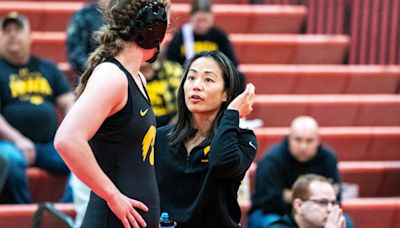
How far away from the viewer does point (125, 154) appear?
9.02 ft

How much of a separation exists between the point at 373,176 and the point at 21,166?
9.32ft

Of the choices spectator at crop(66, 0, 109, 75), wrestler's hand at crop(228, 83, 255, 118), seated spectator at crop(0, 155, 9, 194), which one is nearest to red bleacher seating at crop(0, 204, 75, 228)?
seated spectator at crop(0, 155, 9, 194)

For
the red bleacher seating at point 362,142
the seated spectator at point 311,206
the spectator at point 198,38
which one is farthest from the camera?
the red bleacher seating at point 362,142

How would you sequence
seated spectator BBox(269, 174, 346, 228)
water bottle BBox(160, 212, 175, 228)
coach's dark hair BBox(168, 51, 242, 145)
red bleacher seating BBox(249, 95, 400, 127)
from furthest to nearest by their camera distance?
red bleacher seating BBox(249, 95, 400, 127)
seated spectator BBox(269, 174, 346, 228)
coach's dark hair BBox(168, 51, 242, 145)
water bottle BBox(160, 212, 175, 228)

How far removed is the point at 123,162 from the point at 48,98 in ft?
11.9

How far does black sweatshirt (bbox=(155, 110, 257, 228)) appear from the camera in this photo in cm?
315

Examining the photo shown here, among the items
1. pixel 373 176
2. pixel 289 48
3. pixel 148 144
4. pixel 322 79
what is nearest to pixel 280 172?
pixel 373 176

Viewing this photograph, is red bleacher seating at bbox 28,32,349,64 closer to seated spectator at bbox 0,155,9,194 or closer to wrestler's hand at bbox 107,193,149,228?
seated spectator at bbox 0,155,9,194

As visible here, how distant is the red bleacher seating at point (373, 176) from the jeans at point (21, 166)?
2.26 metres

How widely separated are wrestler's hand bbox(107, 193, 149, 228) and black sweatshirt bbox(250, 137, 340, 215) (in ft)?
10.5

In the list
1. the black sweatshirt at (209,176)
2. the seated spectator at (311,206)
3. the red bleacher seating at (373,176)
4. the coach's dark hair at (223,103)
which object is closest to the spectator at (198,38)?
the red bleacher seating at (373,176)

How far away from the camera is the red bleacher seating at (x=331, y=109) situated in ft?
24.5

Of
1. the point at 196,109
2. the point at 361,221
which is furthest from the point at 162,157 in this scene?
the point at 361,221

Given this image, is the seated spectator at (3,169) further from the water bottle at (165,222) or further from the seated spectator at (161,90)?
the water bottle at (165,222)
